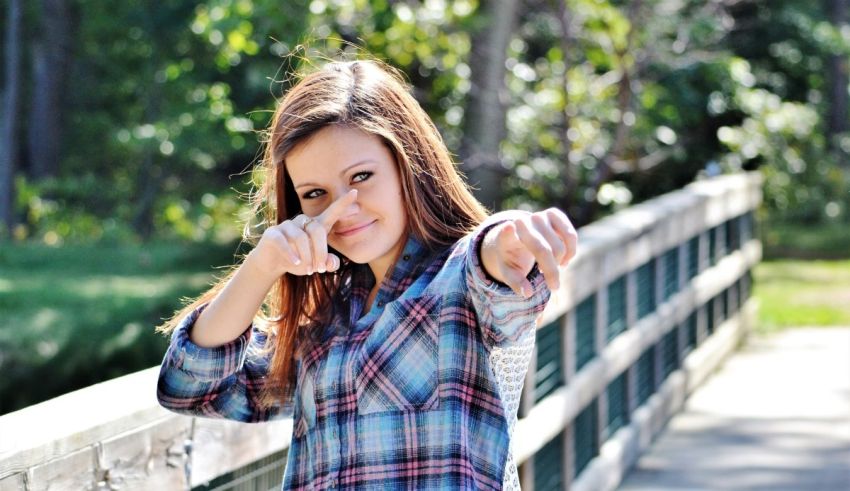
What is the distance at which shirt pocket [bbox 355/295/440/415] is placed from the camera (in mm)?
1984

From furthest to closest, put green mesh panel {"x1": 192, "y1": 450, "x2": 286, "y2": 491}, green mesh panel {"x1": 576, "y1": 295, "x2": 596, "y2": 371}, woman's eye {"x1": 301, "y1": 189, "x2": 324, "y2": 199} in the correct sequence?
green mesh panel {"x1": 576, "y1": 295, "x2": 596, "y2": 371} → green mesh panel {"x1": 192, "y1": 450, "x2": 286, "y2": 491} → woman's eye {"x1": 301, "y1": 189, "x2": 324, "y2": 199}

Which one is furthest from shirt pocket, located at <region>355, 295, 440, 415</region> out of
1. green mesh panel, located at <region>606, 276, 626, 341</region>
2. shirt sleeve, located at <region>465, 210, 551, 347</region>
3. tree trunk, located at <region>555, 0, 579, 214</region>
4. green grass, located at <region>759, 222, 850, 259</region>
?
green grass, located at <region>759, 222, 850, 259</region>

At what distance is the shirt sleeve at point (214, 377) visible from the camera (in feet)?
6.86

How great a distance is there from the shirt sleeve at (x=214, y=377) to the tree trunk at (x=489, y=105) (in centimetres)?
514

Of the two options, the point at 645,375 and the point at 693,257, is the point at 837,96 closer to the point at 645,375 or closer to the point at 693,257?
the point at 693,257

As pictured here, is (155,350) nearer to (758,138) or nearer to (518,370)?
(758,138)

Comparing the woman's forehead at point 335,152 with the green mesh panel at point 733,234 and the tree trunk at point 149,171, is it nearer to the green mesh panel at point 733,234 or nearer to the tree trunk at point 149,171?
the green mesh panel at point 733,234

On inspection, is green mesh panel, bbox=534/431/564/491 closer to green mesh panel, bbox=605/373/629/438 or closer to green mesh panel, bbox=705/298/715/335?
green mesh panel, bbox=605/373/629/438

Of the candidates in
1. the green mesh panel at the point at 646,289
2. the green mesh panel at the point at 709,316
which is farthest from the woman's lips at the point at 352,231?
the green mesh panel at the point at 709,316

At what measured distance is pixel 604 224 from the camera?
5215 millimetres

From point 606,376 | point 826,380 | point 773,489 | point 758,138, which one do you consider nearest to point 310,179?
point 606,376

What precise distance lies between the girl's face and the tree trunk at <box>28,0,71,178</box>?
18.0 m

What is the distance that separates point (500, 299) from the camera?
1.87 metres

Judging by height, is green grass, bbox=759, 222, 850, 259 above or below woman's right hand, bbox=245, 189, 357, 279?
below
